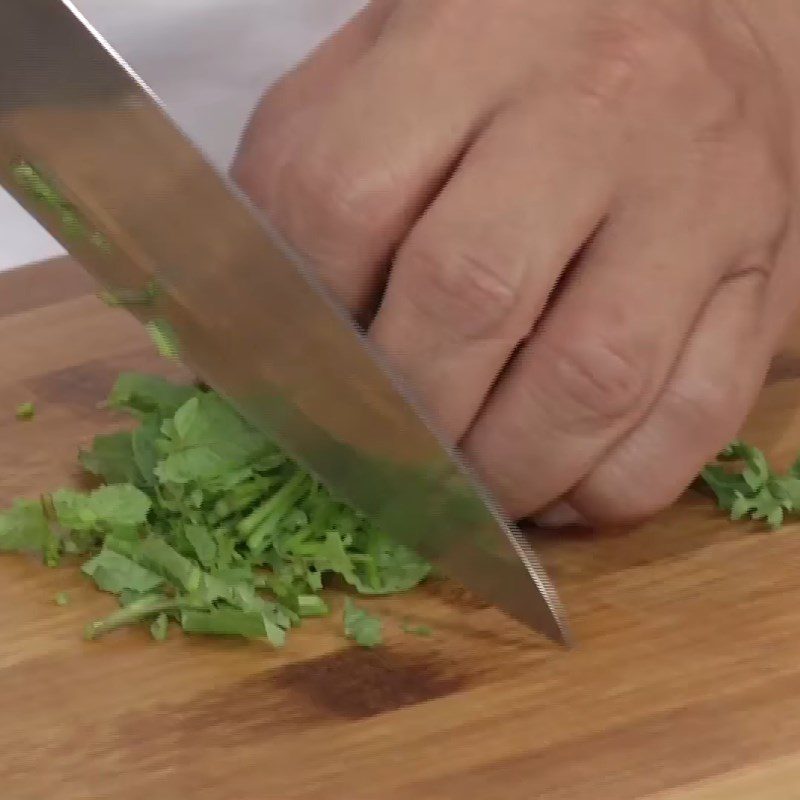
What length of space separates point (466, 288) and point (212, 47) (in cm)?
105

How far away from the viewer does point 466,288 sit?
98 cm

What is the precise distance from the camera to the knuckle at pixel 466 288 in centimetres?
97

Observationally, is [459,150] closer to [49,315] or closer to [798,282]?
[798,282]

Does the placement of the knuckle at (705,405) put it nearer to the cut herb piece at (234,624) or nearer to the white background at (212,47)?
the cut herb piece at (234,624)

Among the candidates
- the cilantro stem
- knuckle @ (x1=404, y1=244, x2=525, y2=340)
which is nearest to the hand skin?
knuckle @ (x1=404, y1=244, x2=525, y2=340)

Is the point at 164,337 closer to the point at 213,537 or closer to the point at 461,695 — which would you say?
the point at 213,537

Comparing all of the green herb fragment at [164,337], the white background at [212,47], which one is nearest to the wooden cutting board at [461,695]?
the green herb fragment at [164,337]

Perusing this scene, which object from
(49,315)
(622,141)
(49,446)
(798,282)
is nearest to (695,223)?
(622,141)

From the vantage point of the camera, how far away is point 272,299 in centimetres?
100

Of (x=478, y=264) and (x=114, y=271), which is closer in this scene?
(x=478, y=264)

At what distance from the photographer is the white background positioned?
1.80 meters

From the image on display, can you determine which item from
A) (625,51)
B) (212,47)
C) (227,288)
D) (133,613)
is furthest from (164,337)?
(212,47)

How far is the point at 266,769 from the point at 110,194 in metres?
0.48

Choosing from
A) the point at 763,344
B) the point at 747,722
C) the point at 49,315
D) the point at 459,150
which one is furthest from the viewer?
the point at 49,315
